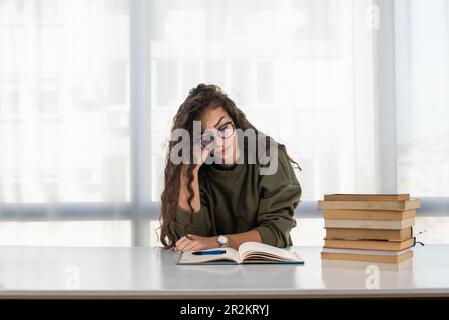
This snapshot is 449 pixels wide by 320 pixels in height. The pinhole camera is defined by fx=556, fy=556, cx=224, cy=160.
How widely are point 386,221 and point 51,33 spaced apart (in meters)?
2.32

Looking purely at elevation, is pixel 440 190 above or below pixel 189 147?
below

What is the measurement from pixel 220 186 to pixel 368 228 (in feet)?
2.24

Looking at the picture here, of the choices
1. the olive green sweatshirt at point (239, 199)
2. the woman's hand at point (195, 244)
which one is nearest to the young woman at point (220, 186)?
the olive green sweatshirt at point (239, 199)

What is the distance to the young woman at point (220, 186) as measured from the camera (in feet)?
6.23

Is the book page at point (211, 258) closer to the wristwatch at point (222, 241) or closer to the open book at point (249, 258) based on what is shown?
the open book at point (249, 258)

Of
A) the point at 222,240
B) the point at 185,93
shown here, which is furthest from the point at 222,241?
the point at 185,93

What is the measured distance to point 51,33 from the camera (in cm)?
309

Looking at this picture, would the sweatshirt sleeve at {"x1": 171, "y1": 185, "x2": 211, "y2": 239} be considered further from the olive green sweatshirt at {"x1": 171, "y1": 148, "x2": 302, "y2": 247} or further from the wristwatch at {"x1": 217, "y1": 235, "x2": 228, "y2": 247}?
the wristwatch at {"x1": 217, "y1": 235, "x2": 228, "y2": 247}

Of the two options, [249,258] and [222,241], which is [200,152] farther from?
[249,258]

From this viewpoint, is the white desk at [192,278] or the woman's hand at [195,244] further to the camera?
the woman's hand at [195,244]

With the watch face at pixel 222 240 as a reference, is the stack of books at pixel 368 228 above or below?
above

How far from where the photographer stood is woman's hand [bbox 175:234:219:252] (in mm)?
1666

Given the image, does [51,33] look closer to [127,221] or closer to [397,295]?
[127,221]

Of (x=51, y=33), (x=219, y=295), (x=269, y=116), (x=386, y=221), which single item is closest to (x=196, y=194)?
(x=386, y=221)
